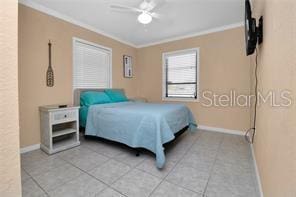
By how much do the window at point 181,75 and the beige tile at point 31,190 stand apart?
11.1 feet

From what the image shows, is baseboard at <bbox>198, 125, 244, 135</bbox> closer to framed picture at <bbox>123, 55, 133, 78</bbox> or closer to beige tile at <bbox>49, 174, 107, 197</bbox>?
framed picture at <bbox>123, 55, 133, 78</bbox>

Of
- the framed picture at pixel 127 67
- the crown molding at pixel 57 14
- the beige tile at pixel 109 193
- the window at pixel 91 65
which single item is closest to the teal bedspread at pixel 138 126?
the beige tile at pixel 109 193

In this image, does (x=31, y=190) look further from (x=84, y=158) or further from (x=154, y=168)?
(x=154, y=168)

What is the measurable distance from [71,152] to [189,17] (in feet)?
10.7

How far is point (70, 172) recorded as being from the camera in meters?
1.86

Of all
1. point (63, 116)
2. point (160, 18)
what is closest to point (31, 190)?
point (63, 116)

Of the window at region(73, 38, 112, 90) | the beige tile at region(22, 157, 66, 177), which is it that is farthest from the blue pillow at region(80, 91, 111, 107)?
the beige tile at region(22, 157, 66, 177)

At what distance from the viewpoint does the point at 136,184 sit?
64.6 inches

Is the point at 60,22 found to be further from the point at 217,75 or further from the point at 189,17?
the point at 217,75

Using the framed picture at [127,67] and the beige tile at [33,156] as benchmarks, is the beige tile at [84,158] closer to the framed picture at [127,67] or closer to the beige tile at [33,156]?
the beige tile at [33,156]

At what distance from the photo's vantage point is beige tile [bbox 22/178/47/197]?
58.2 inches

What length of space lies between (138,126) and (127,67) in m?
2.79

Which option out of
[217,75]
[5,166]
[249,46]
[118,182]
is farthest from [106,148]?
[217,75]

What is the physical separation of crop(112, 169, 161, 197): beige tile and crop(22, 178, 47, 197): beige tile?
72 cm
